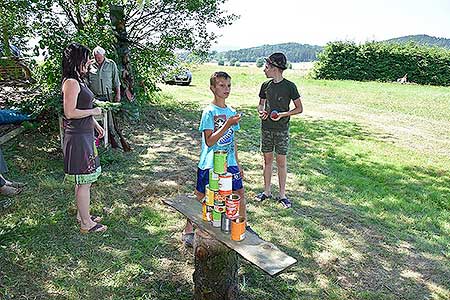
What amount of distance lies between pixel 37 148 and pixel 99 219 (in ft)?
8.82

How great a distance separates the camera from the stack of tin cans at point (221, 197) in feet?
8.23

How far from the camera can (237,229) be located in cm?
246

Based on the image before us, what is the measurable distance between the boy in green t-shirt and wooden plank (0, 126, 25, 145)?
12.9 feet

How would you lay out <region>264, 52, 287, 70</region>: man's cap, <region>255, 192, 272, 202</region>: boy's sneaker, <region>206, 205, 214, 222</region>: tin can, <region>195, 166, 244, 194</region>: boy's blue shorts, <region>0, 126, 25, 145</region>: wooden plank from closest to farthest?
<region>206, 205, 214, 222</region>: tin can, <region>195, 166, 244, 194</region>: boy's blue shorts, <region>264, 52, 287, 70</region>: man's cap, <region>255, 192, 272, 202</region>: boy's sneaker, <region>0, 126, 25, 145</region>: wooden plank

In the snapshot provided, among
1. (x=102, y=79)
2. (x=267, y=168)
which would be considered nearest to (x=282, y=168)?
(x=267, y=168)

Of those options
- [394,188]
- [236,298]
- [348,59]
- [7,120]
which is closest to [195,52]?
[7,120]

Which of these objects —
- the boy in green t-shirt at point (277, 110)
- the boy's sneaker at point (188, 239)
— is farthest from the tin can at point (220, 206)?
the boy in green t-shirt at point (277, 110)

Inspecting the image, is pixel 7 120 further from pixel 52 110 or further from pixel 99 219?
pixel 99 219

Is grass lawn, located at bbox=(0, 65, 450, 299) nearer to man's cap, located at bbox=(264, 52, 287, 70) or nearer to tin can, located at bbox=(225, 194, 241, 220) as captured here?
tin can, located at bbox=(225, 194, 241, 220)

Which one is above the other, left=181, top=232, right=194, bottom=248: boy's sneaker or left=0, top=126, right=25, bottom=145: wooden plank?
left=0, top=126, right=25, bottom=145: wooden plank

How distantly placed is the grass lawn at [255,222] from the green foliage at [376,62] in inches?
659

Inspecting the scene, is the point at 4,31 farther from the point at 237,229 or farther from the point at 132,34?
the point at 237,229

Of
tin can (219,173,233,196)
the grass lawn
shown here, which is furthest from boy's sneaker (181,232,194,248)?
tin can (219,173,233,196)

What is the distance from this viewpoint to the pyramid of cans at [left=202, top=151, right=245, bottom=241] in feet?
8.15
